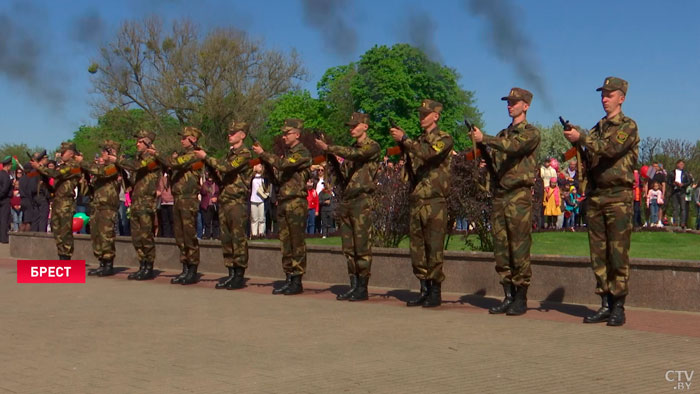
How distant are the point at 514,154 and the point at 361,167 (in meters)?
2.35

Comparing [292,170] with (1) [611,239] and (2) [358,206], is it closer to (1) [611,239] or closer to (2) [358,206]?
(2) [358,206]

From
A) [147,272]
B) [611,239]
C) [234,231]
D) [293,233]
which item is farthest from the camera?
[147,272]

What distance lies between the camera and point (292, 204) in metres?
12.4

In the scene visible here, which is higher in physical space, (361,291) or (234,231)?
(234,231)

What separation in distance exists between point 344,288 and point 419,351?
529 centimetres

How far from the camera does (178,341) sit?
860cm

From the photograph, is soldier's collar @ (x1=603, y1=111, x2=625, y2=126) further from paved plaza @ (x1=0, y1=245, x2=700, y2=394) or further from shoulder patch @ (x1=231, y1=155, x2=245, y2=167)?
shoulder patch @ (x1=231, y1=155, x2=245, y2=167)

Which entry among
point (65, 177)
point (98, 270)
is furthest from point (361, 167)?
point (65, 177)

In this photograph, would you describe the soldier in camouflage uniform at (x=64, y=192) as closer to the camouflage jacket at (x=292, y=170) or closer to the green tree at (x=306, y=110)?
the camouflage jacket at (x=292, y=170)

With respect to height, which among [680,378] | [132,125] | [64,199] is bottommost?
[680,378]

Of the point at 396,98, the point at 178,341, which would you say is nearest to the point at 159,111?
the point at 396,98

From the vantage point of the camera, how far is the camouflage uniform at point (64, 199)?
53.0 ft

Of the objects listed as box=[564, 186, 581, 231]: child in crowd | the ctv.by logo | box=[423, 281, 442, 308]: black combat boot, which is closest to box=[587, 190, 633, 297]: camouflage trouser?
box=[423, 281, 442, 308]: black combat boot

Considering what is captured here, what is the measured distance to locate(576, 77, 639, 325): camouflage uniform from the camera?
9.23 m
